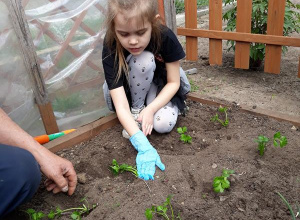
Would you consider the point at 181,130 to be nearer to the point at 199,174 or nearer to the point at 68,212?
the point at 199,174

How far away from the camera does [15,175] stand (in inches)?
51.6

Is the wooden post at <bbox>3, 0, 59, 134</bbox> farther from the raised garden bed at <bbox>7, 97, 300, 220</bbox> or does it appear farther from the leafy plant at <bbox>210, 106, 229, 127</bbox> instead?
the leafy plant at <bbox>210, 106, 229, 127</bbox>

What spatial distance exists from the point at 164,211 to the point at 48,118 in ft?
3.89

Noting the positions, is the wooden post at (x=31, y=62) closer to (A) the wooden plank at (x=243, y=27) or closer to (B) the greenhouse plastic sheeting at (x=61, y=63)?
(B) the greenhouse plastic sheeting at (x=61, y=63)

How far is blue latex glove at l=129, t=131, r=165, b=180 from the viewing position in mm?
1648

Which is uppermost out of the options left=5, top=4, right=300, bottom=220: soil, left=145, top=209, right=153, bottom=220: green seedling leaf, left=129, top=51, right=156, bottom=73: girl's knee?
left=129, top=51, right=156, bottom=73: girl's knee

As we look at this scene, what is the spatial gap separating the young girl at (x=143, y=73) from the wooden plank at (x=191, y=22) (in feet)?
3.63

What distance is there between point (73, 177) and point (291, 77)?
7.38ft

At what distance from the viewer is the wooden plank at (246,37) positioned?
268 cm

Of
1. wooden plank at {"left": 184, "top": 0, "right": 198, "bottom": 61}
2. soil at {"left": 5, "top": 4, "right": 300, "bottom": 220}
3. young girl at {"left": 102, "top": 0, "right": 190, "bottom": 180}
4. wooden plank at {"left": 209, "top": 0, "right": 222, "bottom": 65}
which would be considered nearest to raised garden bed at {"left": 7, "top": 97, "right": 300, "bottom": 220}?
soil at {"left": 5, "top": 4, "right": 300, "bottom": 220}

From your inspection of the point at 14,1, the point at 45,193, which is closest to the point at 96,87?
the point at 14,1

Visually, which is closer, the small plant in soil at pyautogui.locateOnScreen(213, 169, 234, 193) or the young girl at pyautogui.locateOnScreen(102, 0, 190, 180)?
the small plant in soil at pyautogui.locateOnScreen(213, 169, 234, 193)

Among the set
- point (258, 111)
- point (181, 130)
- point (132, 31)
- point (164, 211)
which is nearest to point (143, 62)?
point (132, 31)

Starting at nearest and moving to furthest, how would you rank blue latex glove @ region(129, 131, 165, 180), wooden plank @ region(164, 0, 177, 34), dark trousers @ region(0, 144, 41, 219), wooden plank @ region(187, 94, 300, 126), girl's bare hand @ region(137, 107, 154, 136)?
dark trousers @ region(0, 144, 41, 219), blue latex glove @ region(129, 131, 165, 180), girl's bare hand @ region(137, 107, 154, 136), wooden plank @ region(187, 94, 300, 126), wooden plank @ region(164, 0, 177, 34)
